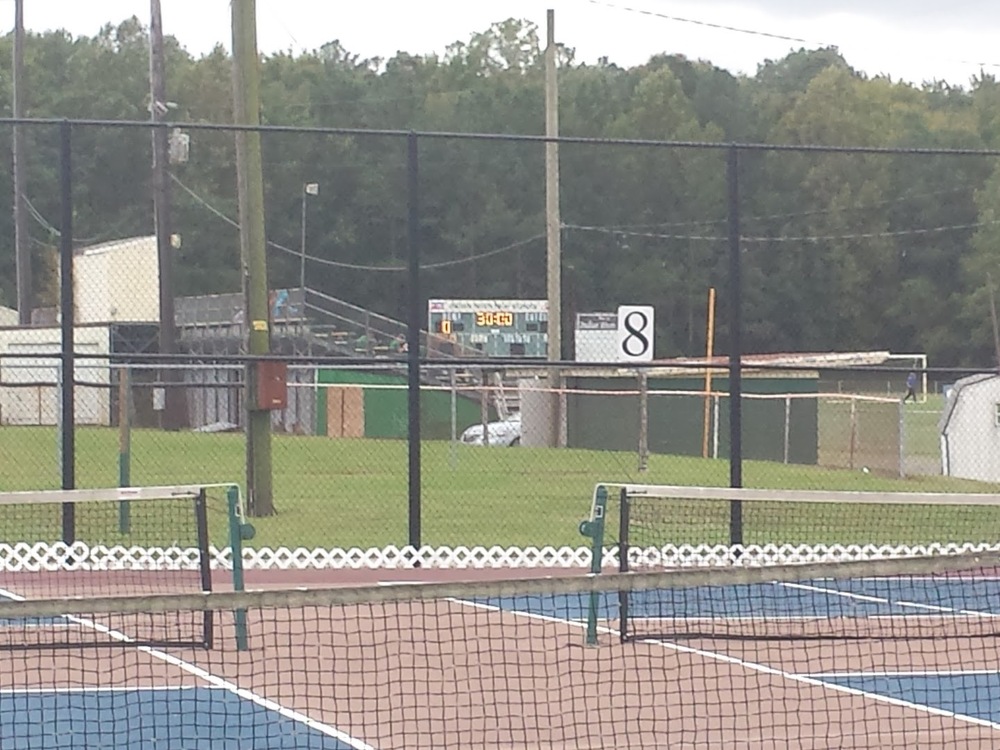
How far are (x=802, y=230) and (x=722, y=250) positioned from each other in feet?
19.7

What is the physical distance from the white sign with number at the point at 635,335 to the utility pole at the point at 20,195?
18301 mm

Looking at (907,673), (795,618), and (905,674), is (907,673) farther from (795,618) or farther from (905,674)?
(795,618)

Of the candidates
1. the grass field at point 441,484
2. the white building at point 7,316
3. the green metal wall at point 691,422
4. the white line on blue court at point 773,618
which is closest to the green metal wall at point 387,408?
the green metal wall at point 691,422

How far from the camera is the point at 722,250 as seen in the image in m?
40.4

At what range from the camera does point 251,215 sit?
627 inches

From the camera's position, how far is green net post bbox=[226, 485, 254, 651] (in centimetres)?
943

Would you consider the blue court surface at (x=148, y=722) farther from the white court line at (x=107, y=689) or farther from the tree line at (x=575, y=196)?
the tree line at (x=575, y=196)

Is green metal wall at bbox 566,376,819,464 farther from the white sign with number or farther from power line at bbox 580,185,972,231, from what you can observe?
the white sign with number

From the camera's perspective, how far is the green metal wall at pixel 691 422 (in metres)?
28.2

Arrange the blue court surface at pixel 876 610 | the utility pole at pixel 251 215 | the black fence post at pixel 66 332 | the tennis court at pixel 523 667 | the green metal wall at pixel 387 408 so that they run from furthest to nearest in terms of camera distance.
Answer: the green metal wall at pixel 387 408 → the utility pole at pixel 251 215 → the black fence post at pixel 66 332 → the blue court surface at pixel 876 610 → the tennis court at pixel 523 667

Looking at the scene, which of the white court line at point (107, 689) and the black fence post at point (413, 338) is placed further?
the black fence post at point (413, 338)

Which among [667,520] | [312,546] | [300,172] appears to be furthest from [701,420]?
[312,546]

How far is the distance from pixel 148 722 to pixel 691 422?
2205cm

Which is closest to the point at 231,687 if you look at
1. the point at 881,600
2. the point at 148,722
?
the point at 148,722
